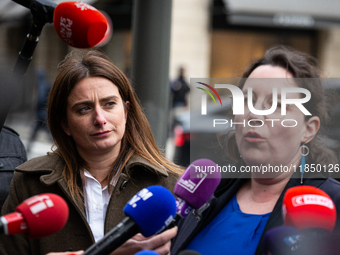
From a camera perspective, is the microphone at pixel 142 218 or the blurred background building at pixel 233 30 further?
the blurred background building at pixel 233 30

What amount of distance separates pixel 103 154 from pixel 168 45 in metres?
0.85

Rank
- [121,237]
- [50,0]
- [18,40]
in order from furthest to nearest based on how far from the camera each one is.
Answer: [18,40] → [50,0] → [121,237]

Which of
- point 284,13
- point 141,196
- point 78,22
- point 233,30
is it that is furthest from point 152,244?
point 233,30

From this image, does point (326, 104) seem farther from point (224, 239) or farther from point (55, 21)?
point (55, 21)

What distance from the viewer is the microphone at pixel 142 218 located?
1279mm

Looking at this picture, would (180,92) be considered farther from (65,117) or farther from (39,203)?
(39,203)

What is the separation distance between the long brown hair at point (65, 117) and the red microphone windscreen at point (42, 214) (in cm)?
75

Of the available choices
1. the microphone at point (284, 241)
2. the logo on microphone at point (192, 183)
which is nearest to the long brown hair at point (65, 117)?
Answer: the logo on microphone at point (192, 183)

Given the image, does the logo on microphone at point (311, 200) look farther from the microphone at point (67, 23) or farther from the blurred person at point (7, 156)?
the blurred person at point (7, 156)

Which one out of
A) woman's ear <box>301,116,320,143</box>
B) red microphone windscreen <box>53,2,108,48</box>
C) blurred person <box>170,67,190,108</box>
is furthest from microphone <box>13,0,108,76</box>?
blurred person <box>170,67,190,108</box>

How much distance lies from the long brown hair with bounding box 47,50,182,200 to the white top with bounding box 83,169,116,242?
61mm

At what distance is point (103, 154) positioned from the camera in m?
2.26

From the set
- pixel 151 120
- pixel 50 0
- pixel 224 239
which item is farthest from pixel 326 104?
pixel 50 0

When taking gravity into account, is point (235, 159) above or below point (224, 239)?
above
